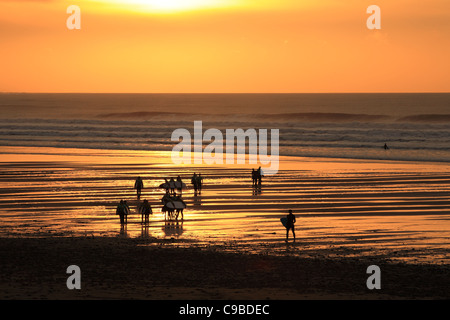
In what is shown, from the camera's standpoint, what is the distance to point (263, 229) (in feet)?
82.5

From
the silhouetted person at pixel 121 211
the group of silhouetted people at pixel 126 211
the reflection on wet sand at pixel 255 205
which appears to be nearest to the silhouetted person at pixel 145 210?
the group of silhouetted people at pixel 126 211

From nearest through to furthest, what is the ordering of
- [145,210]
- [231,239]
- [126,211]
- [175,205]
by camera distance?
[231,239]
[126,211]
[145,210]
[175,205]

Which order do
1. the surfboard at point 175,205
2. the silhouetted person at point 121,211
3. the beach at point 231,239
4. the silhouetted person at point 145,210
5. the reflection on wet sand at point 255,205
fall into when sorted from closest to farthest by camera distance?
the beach at point 231,239, the reflection on wet sand at point 255,205, the silhouetted person at point 121,211, the silhouetted person at point 145,210, the surfboard at point 175,205

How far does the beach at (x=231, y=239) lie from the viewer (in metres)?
17.5

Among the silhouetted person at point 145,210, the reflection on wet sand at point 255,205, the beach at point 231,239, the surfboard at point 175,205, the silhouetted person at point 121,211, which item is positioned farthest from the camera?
the surfboard at point 175,205

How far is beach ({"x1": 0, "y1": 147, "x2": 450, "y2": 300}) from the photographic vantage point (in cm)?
1755

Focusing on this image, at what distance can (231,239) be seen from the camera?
2328 centimetres

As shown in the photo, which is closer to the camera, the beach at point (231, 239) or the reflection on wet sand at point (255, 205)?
the beach at point (231, 239)

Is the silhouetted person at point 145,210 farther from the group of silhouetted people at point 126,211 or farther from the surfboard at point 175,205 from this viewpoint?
the surfboard at point 175,205

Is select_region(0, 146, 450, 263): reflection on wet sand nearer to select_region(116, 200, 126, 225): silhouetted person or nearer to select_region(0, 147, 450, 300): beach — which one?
select_region(0, 147, 450, 300): beach

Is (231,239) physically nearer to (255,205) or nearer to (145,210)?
(145,210)

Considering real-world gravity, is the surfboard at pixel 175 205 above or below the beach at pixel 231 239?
above

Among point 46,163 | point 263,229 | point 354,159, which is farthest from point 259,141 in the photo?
point 263,229

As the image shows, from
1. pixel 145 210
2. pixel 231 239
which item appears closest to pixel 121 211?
pixel 145 210
